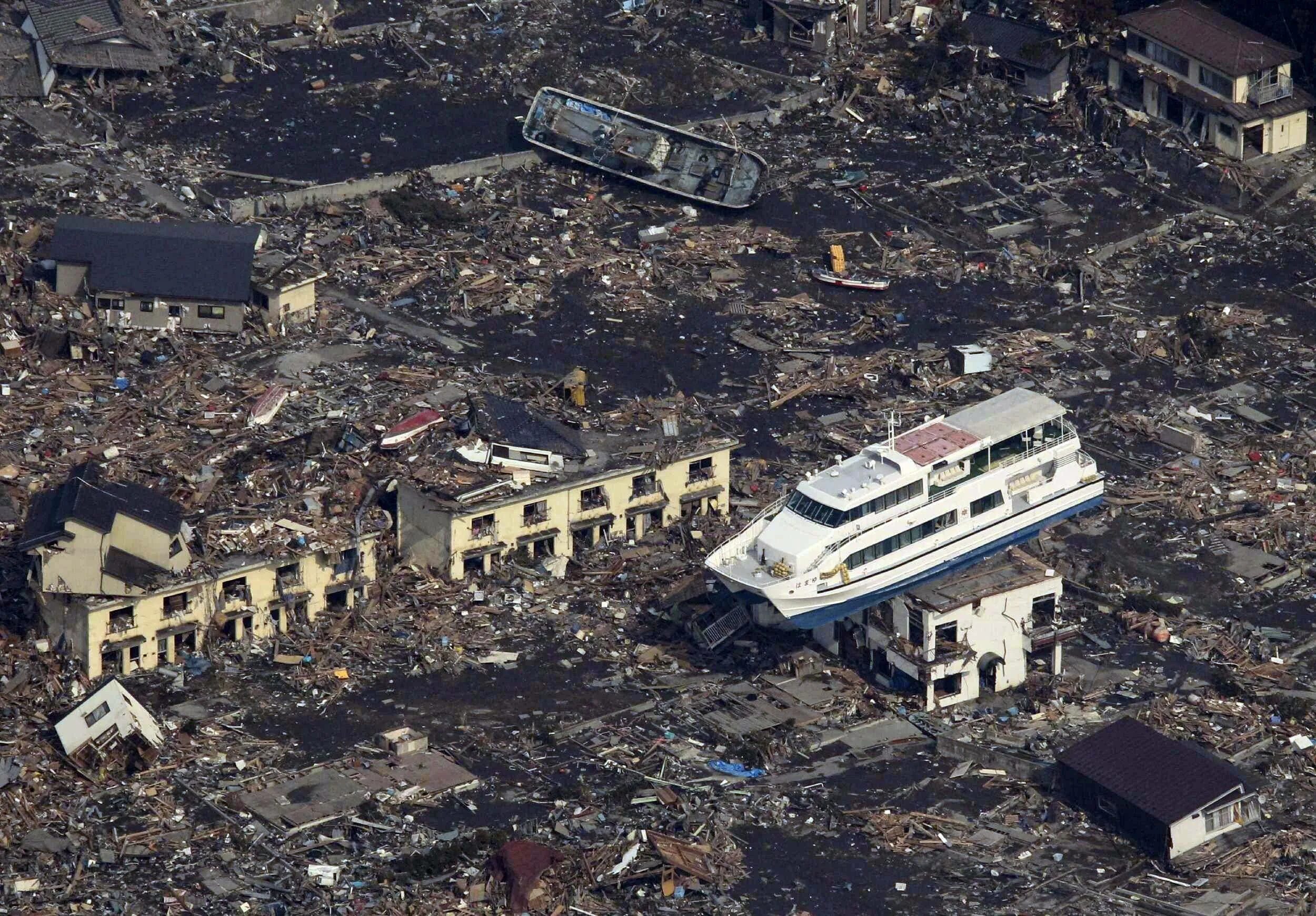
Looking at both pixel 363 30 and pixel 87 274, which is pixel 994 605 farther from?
pixel 363 30

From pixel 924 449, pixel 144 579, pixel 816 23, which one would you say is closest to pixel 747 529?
pixel 924 449

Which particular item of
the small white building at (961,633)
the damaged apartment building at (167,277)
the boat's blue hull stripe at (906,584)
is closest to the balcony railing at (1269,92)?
the boat's blue hull stripe at (906,584)

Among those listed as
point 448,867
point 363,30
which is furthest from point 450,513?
point 363,30

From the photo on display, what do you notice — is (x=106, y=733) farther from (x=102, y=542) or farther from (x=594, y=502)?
(x=594, y=502)

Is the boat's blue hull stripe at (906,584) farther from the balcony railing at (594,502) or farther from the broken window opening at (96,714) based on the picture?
the broken window opening at (96,714)

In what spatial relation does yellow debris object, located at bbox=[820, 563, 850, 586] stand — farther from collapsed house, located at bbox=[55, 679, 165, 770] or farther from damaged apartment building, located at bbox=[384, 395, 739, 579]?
collapsed house, located at bbox=[55, 679, 165, 770]

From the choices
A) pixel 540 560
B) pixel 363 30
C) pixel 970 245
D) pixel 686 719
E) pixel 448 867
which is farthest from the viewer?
pixel 363 30
